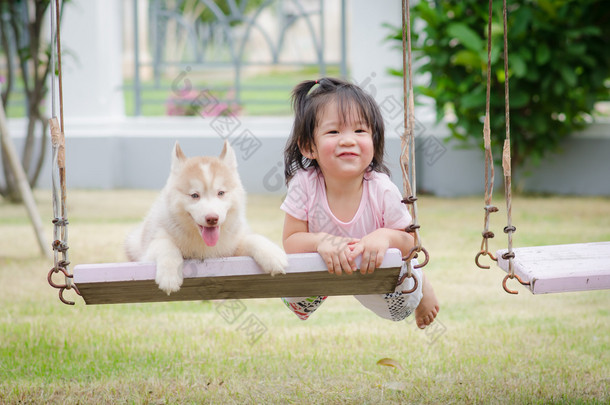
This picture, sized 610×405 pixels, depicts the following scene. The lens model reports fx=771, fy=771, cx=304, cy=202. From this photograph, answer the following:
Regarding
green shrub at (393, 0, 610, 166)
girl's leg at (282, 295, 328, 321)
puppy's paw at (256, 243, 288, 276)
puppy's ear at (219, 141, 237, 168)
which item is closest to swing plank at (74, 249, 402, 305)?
puppy's paw at (256, 243, 288, 276)

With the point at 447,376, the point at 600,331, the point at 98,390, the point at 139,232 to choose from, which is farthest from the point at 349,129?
the point at 600,331

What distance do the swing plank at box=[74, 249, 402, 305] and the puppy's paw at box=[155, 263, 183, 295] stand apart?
18 mm

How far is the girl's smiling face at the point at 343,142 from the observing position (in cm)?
258

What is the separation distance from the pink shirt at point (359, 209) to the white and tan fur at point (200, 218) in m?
0.25

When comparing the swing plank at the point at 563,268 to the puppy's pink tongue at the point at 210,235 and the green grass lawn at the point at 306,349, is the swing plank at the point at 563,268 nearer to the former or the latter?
the green grass lawn at the point at 306,349

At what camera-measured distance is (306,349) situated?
3.29 meters

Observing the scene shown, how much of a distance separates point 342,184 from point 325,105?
297 millimetres

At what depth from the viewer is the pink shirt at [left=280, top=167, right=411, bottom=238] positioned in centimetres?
271

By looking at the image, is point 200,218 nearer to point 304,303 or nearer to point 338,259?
point 338,259

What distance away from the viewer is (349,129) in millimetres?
2613

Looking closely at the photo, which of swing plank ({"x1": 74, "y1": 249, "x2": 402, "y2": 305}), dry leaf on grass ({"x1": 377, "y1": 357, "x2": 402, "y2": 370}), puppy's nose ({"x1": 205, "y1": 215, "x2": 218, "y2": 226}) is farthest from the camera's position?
dry leaf on grass ({"x1": 377, "y1": 357, "x2": 402, "y2": 370})

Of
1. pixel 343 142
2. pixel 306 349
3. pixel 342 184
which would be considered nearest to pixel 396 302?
pixel 342 184

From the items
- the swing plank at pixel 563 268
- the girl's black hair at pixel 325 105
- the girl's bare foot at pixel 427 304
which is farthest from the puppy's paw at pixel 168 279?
the girl's bare foot at pixel 427 304

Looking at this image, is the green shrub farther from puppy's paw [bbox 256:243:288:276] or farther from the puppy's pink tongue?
puppy's paw [bbox 256:243:288:276]
